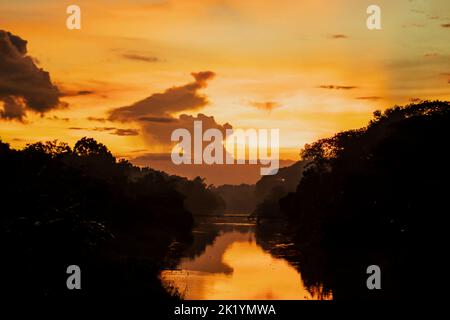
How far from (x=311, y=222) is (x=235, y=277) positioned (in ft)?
138

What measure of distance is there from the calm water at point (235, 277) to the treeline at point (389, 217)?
233 centimetres

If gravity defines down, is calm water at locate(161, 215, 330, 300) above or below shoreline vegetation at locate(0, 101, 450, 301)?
below

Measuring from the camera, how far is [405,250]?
6600 centimetres

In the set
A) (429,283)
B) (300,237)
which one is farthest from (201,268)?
(300,237)

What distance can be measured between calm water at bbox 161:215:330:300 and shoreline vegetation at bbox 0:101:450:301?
6.23 feet

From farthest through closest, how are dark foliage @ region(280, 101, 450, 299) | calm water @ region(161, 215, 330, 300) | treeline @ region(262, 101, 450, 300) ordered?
dark foliage @ region(280, 101, 450, 299)
treeline @ region(262, 101, 450, 300)
calm water @ region(161, 215, 330, 300)

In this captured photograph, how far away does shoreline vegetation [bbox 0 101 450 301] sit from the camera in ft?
114

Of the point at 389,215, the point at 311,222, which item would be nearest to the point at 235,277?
the point at 389,215

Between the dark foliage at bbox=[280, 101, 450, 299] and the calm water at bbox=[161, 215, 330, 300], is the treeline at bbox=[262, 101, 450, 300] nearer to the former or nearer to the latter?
the dark foliage at bbox=[280, 101, 450, 299]

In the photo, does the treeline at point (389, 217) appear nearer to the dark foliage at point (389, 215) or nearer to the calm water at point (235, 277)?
the dark foliage at point (389, 215)

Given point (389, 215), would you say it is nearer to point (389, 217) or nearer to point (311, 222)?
point (389, 217)

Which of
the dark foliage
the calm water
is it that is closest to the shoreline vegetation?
the dark foliage

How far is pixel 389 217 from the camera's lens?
2936 inches
